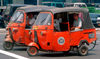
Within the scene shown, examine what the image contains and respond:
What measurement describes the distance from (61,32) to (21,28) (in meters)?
2.53

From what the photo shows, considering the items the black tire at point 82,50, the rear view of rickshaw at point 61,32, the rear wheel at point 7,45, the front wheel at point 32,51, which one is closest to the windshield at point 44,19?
the rear view of rickshaw at point 61,32

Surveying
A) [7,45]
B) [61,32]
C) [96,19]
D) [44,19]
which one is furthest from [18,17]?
[96,19]

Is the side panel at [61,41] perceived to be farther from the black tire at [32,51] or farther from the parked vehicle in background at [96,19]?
the parked vehicle in background at [96,19]

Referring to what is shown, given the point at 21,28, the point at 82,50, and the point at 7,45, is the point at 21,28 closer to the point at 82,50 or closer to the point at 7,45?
the point at 7,45

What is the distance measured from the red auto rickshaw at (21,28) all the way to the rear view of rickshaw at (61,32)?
1628mm

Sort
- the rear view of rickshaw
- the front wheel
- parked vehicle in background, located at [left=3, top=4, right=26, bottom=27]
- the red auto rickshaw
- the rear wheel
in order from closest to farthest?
the rear view of rickshaw < the front wheel < the red auto rickshaw < the rear wheel < parked vehicle in background, located at [left=3, top=4, right=26, bottom=27]

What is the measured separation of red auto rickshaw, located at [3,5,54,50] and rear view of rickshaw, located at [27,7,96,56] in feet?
5.34

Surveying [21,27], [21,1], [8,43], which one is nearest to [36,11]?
[21,27]

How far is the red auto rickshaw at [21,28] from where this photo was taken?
14734 millimetres

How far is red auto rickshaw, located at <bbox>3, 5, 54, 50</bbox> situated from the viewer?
14.7 m

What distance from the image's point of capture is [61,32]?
505 inches

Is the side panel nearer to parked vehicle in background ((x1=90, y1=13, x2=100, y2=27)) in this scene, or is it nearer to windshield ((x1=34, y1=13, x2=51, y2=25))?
windshield ((x1=34, y1=13, x2=51, y2=25))

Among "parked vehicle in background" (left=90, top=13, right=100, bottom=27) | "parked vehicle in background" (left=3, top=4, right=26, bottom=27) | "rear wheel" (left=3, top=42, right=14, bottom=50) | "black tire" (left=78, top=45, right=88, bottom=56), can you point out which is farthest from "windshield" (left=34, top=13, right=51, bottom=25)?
"parked vehicle in background" (left=90, top=13, right=100, bottom=27)

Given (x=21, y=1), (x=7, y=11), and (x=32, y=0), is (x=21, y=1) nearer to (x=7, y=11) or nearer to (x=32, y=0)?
(x=32, y=0)
